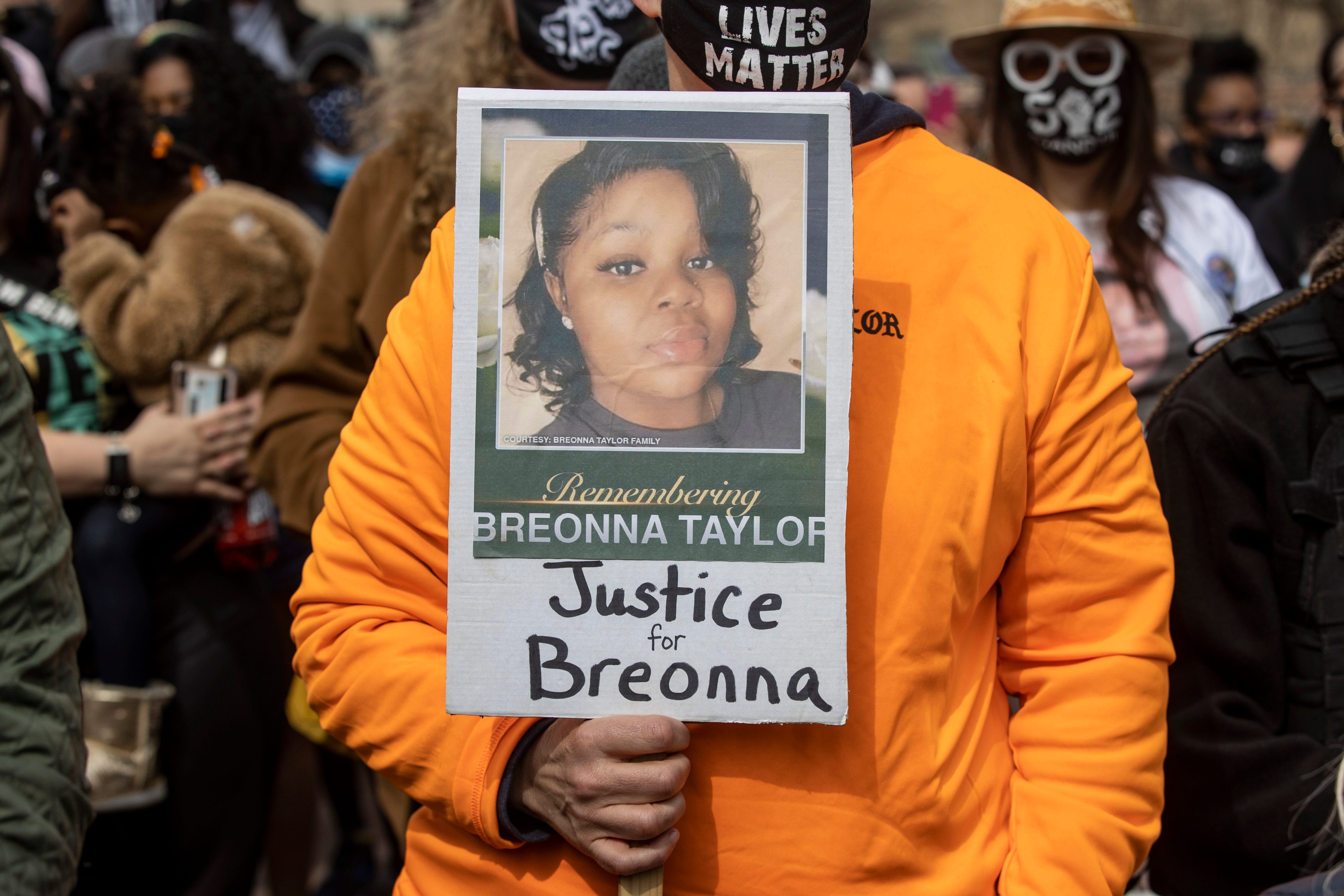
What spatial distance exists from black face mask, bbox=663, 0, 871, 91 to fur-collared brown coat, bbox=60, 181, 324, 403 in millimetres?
2186

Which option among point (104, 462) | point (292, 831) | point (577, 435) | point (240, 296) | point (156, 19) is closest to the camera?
point (577, 435)

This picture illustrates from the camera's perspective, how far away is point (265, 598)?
3.54 m

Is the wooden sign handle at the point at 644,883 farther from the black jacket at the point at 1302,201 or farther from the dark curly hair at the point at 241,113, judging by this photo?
the black jacket at the point at 1302,201

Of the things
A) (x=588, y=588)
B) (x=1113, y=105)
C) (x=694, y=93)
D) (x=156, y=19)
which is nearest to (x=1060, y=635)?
(x=588, y=588)

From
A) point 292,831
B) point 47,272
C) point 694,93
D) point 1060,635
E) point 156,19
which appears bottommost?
point 292,831

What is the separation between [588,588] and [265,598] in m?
2.39

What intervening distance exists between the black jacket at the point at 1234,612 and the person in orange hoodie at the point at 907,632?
0.59 metres

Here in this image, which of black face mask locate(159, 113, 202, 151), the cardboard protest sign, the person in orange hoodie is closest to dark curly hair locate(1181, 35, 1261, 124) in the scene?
black face mask locate(159, 113, 202, 151)

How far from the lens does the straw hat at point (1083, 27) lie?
3539 mm

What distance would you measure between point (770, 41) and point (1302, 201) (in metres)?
4.52

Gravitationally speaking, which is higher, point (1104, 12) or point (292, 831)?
point (1104, 12)

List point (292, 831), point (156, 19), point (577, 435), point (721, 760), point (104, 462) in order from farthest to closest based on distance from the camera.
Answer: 1. point (156, 19)
2. point (292, 831)
3. point (104, 462)
4. point (721, 760)
5. point (577, 435)

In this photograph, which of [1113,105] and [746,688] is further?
[1113,105]

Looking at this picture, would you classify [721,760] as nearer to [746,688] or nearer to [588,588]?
[746,688]
